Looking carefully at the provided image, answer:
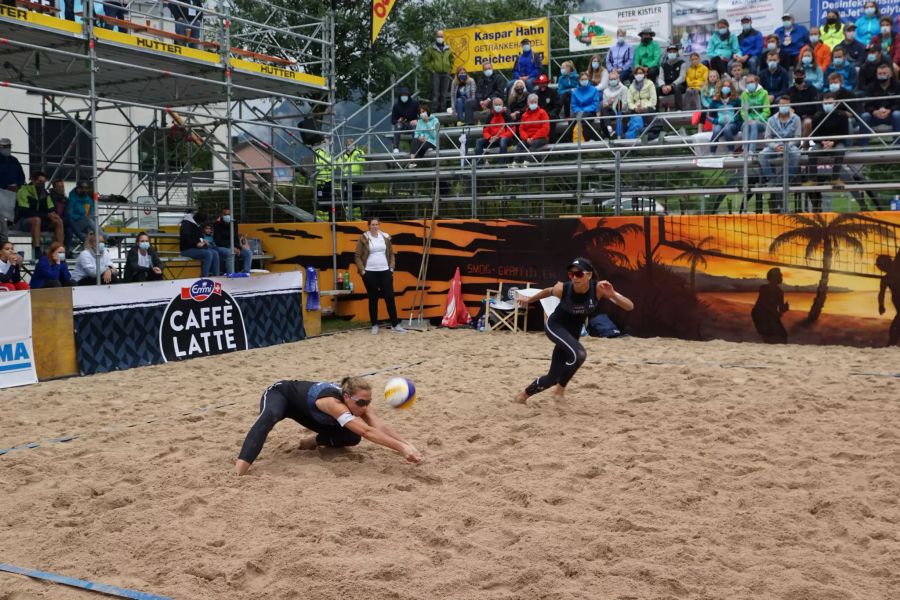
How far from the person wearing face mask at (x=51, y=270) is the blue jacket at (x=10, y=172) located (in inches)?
85.1

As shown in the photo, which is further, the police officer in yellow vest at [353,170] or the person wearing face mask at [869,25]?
the police officer in yellow vest at [353,170]

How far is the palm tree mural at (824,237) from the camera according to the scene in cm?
1365

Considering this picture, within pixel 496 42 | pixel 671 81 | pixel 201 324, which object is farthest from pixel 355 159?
pixel 201 324

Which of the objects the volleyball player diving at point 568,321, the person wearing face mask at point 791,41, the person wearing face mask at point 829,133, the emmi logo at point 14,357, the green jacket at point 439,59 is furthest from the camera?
the green jacket at point 439,59

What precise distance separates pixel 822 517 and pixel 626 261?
384 inches

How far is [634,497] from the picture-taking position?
6.40 metres

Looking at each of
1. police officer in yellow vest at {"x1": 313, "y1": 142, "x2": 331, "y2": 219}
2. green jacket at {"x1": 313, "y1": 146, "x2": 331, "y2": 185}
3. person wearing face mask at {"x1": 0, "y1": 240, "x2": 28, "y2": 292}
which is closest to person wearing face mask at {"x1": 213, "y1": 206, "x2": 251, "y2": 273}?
police officer in yellow vest at {"x1": 313, "y1": 142, "x2": 331, "y2": 219}

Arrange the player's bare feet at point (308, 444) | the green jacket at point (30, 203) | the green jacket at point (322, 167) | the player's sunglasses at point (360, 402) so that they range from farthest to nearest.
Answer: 1. the green jacket at point (322, 167)
2. the green jacket at point (30, 203)
3. the player's bare feet at point (308, 444)
4. the player's sunglasses at point (360, 402)

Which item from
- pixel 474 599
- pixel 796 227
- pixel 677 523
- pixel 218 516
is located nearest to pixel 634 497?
pixel 677 523

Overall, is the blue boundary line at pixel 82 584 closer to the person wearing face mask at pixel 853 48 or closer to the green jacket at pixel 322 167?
the green jacket at pixel 322 167

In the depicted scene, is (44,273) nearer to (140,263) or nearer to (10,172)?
(140,263)

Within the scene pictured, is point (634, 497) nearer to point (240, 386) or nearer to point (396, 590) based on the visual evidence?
point (396, 590)

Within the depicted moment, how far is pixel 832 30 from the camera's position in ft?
54.5

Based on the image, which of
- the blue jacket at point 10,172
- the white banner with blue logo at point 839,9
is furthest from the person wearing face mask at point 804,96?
the blue jacket at point 10,172
